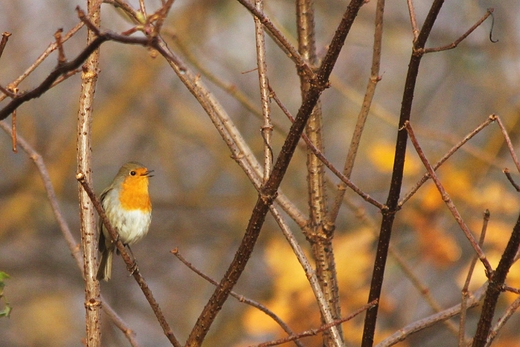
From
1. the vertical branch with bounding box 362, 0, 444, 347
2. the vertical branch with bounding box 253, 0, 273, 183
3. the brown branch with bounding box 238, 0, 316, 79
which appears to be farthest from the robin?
the brown branch with bounding box 238, 0, 316, 79

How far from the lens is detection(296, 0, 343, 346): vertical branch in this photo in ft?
7.02

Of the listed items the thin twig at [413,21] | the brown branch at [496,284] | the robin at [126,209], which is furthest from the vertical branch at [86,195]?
the robin at [126,209]

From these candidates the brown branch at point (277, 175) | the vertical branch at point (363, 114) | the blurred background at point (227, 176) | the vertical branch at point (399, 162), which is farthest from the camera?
the blurred background at point (227, 176)

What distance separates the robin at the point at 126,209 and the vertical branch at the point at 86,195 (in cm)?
139

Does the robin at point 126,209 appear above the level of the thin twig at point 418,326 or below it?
above

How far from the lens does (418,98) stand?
651 centimetres

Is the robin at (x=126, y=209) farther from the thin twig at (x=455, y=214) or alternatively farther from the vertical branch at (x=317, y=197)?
the thin twig at (x=455, y=214)

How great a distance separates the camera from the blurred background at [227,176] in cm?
489

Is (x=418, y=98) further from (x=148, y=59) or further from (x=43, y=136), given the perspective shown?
(x=43, y=136)

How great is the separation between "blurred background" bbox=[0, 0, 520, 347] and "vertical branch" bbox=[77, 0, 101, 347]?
2774 millimetres

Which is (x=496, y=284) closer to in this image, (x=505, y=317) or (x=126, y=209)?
(x=505, y=317)

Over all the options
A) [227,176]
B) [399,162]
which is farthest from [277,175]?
[227,176]

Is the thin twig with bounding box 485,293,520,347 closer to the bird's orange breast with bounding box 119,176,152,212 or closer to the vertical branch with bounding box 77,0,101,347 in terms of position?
the vertical branch with bounding box 77,0,101,347

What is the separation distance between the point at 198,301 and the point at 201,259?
4.60 ft
